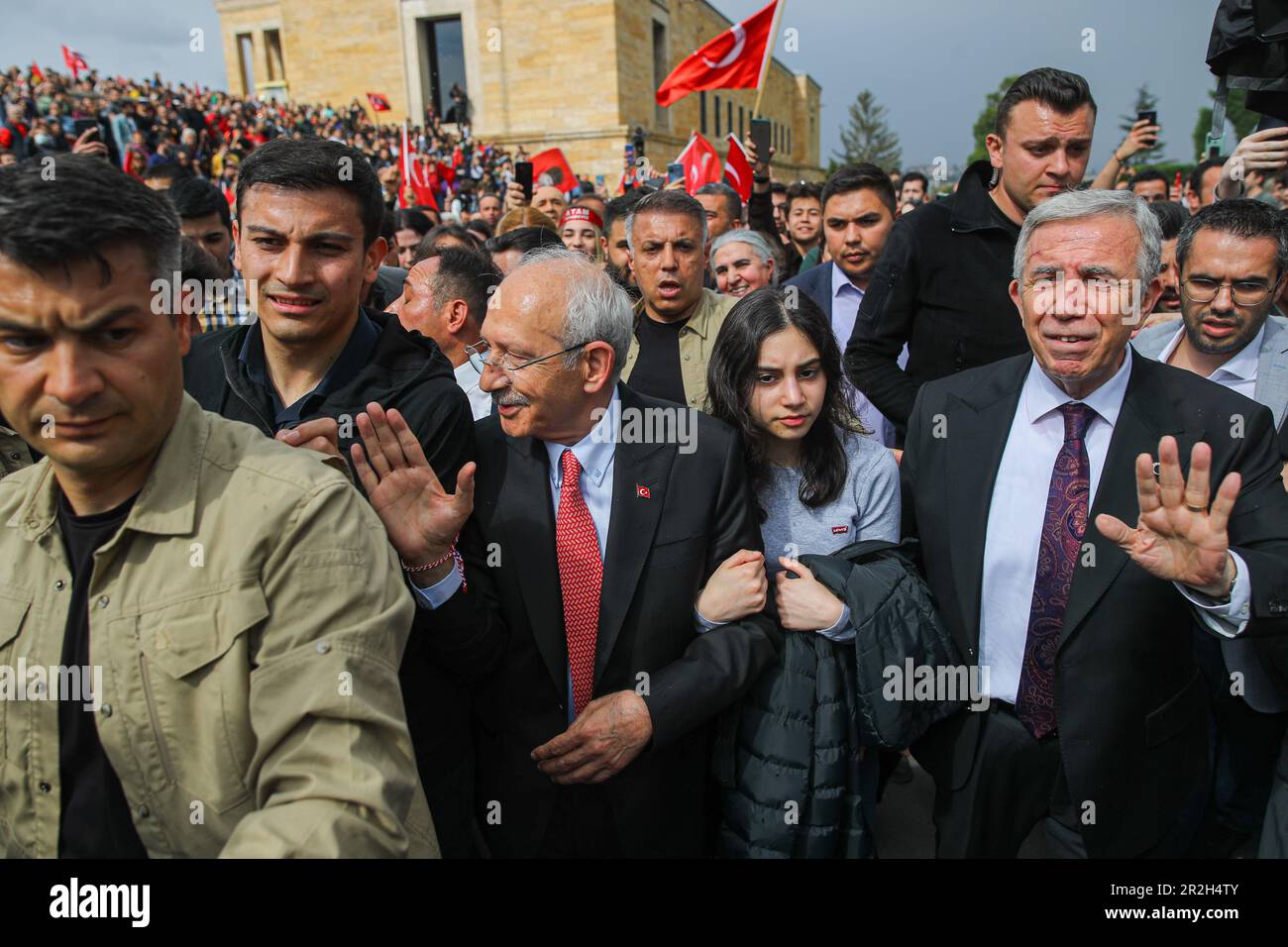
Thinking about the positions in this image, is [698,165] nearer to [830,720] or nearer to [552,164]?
[552,164]

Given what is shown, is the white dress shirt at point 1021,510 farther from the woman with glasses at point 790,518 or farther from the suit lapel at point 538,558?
the suit lapel at point 538,558

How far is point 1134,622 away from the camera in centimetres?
217

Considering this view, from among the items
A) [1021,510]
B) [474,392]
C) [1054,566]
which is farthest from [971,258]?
[474,392]

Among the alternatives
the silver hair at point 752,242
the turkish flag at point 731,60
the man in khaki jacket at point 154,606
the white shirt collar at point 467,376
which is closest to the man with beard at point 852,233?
the silver hair at point 752,242

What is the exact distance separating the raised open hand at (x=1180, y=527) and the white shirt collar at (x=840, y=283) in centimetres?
323

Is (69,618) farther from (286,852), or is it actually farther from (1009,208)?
(1009,208)

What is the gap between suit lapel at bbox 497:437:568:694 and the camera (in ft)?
7.49

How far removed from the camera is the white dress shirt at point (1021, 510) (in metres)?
2.30

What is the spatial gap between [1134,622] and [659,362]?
8.75 ft

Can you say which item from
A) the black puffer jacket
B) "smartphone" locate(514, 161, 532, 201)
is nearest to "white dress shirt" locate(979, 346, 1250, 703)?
the black puffer jacket

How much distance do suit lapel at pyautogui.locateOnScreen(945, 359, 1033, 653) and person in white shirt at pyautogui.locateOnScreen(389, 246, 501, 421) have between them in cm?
240

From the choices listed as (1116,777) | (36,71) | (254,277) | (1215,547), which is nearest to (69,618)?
(254,277)

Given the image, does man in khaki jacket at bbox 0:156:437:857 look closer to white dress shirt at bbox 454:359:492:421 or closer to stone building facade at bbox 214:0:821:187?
white dress shirt at bbox 454:359:492:421

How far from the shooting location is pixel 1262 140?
3578mm
